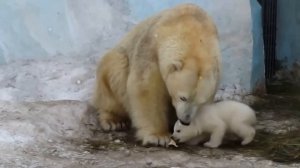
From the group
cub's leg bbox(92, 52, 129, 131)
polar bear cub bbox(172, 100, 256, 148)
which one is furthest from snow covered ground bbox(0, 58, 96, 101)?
polar bear cub bbox(172, 100, 256, 148)

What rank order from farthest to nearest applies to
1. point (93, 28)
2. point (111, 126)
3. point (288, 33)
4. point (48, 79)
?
point (288, 33) → point (93, 28) → point (48, 79) → point (111, 126)

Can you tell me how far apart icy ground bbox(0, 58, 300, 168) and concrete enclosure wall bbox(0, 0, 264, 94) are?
0.12m

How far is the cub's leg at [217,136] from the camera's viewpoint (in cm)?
501

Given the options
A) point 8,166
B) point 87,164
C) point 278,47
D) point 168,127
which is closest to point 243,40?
point 278,47

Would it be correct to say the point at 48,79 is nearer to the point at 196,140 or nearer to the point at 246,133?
the point at 196,140

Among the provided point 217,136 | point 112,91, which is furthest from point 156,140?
point 112,91

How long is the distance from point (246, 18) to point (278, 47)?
3.36ft

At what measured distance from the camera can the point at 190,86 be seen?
4715 mm

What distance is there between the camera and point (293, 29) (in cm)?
746

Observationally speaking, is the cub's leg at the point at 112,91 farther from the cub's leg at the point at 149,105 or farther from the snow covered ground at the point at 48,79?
the snow covered ground at the point at 48,79

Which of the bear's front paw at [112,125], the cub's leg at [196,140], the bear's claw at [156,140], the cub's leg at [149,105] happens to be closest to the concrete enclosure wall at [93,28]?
the bear's front paw at [112,125]

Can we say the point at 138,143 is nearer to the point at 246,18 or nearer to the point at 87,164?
the point at 87,164

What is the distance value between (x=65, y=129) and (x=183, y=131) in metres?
1.01

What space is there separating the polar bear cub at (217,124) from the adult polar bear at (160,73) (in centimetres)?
13
